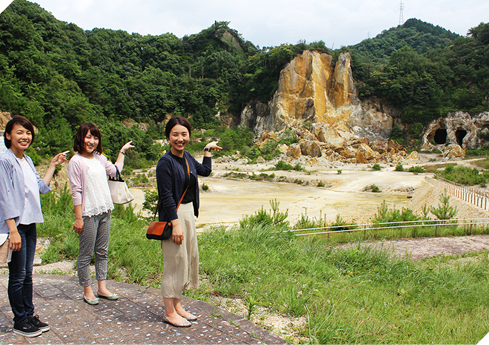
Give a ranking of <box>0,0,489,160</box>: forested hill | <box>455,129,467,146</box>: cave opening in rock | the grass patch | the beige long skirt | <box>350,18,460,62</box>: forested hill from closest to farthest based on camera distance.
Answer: the beige long skirt, the grass patch, <box>0,0,489,160</box>: forested hill, <box>455,129,467,146</box>: cave opening in rock, <box>350,18,460,62</box>: forested hill

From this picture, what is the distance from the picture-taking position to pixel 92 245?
294 cm

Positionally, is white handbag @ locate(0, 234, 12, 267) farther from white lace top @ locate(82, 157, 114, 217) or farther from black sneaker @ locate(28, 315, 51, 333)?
white lace top @ locate(82, 157, 114, 217)

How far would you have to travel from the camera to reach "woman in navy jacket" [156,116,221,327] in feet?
8.07

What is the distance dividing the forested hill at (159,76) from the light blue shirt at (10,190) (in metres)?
19.2

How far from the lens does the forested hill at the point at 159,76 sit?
26.5m

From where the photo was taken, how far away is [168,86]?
50406 mm

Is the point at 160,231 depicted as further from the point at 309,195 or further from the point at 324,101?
the point at 324,101

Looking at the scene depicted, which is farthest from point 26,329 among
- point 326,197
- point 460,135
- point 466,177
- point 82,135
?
point 460,135

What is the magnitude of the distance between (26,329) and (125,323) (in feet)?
2.18

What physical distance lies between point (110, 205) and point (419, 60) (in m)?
48.5

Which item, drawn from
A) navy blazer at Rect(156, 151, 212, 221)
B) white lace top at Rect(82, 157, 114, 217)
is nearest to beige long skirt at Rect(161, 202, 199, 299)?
navy blazer at Rect(156, 151, 212, 221)

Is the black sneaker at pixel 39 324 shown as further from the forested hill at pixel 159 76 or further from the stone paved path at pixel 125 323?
the forested hill at pixel 159 76

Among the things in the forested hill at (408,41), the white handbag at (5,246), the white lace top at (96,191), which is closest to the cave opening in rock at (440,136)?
the forested hill at (408,41)

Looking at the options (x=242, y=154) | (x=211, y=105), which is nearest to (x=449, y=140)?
(x=242, y=154)
